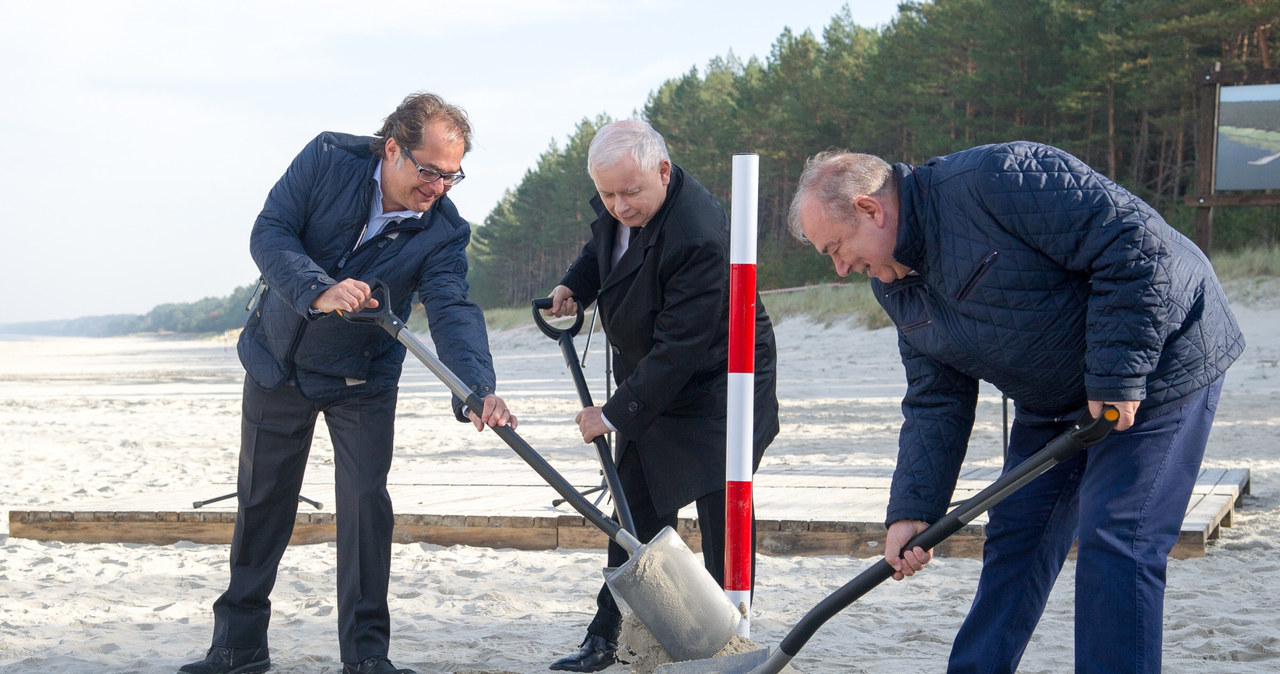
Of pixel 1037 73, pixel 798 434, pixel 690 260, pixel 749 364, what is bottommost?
pixel 798 434

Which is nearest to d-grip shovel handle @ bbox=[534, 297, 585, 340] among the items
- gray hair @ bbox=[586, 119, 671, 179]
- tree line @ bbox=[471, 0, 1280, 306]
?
gray hair @ bbox=[586, 119, 671, 179]

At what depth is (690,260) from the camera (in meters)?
3.08

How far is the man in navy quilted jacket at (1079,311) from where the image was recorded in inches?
87.8

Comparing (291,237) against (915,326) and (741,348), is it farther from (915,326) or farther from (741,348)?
(915,326)

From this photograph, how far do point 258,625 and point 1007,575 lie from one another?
228cm

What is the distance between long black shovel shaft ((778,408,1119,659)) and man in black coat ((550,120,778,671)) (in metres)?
0.66

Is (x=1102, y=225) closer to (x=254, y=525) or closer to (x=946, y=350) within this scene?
(x=946, y=350)

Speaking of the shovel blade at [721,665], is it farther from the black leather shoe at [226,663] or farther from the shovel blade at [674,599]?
the black leather shoe at [226,663]

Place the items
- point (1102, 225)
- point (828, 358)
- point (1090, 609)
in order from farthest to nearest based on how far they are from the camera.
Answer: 1. point (828, 358)
2. point (1090, 609)
3. point (1102, 225)

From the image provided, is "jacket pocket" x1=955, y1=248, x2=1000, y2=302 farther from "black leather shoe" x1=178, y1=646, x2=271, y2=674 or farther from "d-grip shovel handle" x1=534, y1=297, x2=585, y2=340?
"black leather shoe" x1=178, y1=646, x2=271, y2=674

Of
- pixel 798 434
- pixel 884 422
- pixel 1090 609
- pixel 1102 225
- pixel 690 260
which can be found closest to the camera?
pixel 1102 225

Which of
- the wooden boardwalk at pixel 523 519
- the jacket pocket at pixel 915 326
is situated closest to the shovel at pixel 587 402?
the jacket pocket at pixel 915 326

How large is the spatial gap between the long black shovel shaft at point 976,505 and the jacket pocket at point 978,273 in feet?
1.23

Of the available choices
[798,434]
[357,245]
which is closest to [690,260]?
[357,245]
